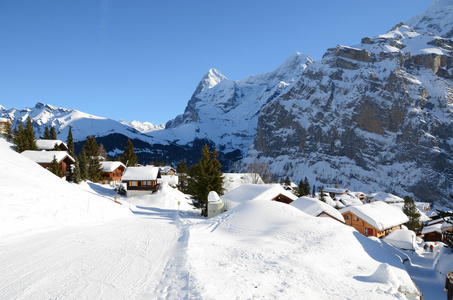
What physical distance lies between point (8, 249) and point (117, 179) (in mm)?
51410

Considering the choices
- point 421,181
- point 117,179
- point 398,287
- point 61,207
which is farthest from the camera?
point 421,181

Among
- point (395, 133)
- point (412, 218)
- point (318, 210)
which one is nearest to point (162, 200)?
point (318, 210)

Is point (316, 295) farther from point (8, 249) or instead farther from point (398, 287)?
point (8, 249)

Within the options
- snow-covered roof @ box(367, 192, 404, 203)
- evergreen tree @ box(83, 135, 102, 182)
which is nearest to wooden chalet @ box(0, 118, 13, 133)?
evergreen tree @ box(83, 135, 102, 182)

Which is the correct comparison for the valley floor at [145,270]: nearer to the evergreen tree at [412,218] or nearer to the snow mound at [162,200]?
the snow mound at [162,200]

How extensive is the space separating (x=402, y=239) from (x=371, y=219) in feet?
13.3

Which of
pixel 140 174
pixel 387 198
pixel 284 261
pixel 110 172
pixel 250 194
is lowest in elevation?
pixel 387 198

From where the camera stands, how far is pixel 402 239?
106 feet

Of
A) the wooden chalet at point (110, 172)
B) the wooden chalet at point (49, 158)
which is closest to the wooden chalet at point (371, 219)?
the wooden chalet at point (110, 172)

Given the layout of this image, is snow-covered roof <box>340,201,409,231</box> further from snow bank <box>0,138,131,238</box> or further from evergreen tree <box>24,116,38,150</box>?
evergreen tree <box>24,116,38,150</box>

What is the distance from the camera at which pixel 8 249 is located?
1038cm

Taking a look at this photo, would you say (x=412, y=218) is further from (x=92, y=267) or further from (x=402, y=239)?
(x=92, y=267)

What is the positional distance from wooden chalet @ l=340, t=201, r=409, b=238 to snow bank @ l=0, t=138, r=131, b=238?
31633 millimetres

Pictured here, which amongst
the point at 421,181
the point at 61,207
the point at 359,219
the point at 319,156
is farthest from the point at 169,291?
the point at 319,156
